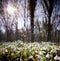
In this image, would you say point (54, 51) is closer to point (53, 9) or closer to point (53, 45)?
point (53, 45)

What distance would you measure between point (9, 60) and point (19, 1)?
0.71 meters

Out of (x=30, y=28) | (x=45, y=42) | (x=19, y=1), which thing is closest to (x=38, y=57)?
(x=45, y=42)

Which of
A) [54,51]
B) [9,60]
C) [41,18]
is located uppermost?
[41,18]

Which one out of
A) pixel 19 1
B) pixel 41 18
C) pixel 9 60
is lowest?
pixel 9 60

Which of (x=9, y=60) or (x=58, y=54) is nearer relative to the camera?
(x=58, y=54)

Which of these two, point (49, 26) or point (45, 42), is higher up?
point (49, 26)

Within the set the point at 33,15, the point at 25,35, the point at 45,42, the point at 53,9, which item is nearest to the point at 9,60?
the point at 25,35

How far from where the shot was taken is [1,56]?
2.07 meters

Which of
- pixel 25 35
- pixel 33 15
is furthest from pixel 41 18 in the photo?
pixel 25 35

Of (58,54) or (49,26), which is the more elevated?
→ (49,26)

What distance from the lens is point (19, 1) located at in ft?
6.65

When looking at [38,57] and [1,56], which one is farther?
[1,56]

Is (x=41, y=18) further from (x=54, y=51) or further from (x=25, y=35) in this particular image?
(x=54, y=51)

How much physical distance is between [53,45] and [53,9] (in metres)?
0.40
